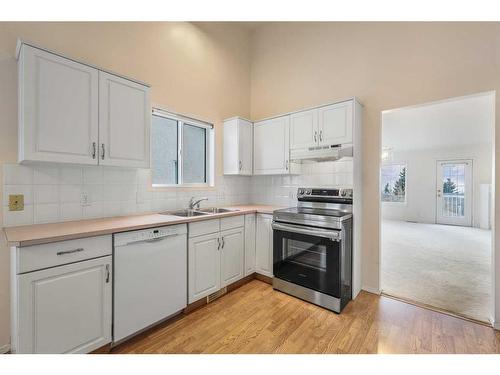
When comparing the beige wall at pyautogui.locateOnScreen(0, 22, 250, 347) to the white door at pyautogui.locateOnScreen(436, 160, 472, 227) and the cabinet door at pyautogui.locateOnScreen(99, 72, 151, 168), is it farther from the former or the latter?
the white door at pyautogui.locateOnScreen(436, 160, 472, 227)

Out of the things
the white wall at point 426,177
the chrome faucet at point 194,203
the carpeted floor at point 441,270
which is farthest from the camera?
the white wall at point 426,177

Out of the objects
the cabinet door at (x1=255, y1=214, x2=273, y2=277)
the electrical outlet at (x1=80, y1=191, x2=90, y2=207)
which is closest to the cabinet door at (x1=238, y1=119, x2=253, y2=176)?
the cabinet door at (x1=255, y1=214, x2=273, y2=277)

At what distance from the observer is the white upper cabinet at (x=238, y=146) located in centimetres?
329

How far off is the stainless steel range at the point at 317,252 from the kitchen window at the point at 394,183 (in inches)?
270

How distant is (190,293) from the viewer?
7.30ft

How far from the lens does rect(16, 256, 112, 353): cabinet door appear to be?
133 cm

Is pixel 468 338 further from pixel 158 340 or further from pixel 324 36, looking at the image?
pixel 324 36

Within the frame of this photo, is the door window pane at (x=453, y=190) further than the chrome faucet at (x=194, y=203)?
Yes

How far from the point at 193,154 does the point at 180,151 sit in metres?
0.23

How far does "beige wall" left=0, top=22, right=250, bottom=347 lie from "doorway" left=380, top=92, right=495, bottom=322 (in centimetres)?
227

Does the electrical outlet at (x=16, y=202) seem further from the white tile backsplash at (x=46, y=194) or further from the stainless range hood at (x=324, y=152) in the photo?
the stainless range hood at (x=324, y=152)

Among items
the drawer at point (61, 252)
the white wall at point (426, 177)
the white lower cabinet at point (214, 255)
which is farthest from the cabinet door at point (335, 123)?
the white wall at point (426, 177)

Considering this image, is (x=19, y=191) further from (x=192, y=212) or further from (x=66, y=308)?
(x=192, y=212)

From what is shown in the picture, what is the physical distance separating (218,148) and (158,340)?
2.34m
